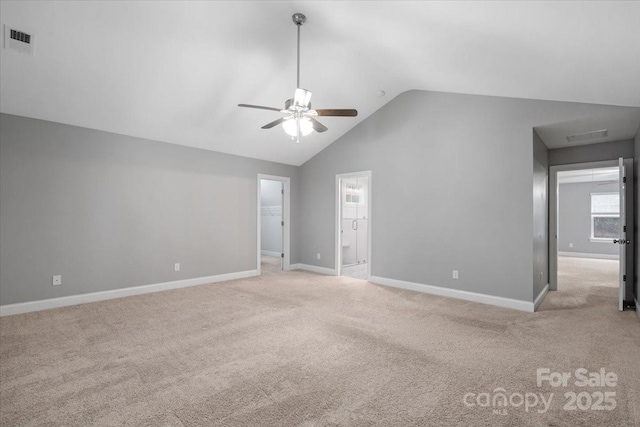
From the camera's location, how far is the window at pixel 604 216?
30.2ft

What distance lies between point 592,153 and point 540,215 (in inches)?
53.2

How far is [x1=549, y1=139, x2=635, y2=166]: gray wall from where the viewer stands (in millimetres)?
4390

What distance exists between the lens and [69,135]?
13.7ft

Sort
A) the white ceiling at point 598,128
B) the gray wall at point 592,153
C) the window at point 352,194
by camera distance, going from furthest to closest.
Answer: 1. the window at point 352,194
2. the gray wall at point 592,153
3. the white ceiling at point 598,128

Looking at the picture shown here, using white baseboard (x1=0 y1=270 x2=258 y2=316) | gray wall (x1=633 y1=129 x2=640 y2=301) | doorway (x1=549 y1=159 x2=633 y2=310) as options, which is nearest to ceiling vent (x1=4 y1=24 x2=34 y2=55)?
white baseboard (x1=0 y1=270 x2=258 y2=316)

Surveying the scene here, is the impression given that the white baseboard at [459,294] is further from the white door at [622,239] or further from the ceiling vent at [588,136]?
the ceiling vent at [588,136]

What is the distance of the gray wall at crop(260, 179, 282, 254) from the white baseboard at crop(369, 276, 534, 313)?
424 cm

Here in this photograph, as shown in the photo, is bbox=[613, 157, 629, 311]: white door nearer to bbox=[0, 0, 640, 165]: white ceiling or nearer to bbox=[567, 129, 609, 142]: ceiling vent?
bbox=[567, 129, 609, 142]: ceiling vent

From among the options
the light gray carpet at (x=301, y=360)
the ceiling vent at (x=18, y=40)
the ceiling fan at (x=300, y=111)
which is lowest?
the light gray carpet at (x=301, y=360)

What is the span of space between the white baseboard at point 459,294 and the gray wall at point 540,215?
0.26 metres

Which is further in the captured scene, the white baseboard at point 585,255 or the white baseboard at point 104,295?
the white baseboard at point 585,255

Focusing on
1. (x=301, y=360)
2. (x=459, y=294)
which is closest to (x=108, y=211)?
(x=301, y=360)

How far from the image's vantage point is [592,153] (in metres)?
4.68

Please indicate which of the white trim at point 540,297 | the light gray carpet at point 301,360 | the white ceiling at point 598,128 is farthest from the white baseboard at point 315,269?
the white ceiling at point 598,128
